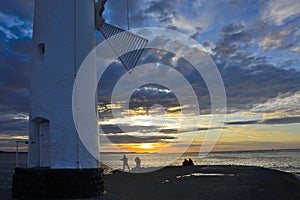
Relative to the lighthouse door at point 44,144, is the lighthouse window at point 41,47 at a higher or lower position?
higher

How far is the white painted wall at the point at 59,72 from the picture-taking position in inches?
494

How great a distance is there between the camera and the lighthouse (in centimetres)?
1220

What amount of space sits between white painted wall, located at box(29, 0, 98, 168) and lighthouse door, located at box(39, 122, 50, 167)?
0.62 ft

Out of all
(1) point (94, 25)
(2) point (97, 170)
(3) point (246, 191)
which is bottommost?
(3) point (246, 191)

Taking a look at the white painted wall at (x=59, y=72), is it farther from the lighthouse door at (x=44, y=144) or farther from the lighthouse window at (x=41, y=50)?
the lighthouse door at (x=44, y=144)

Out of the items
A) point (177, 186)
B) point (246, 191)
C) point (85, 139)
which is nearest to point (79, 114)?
point (85, 139)

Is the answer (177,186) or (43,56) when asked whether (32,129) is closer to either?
(43,56)

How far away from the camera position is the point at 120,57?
1518 cm

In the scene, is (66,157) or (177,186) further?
(177,186)

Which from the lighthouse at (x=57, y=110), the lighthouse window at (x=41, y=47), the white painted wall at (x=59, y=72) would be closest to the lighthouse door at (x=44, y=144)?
the lighthouse at (x=57, y=110)

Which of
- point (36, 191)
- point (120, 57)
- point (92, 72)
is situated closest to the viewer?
point (36, 191)

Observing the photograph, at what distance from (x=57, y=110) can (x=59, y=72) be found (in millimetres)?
1384

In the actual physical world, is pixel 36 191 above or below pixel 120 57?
below

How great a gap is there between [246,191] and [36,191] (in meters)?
7.86
